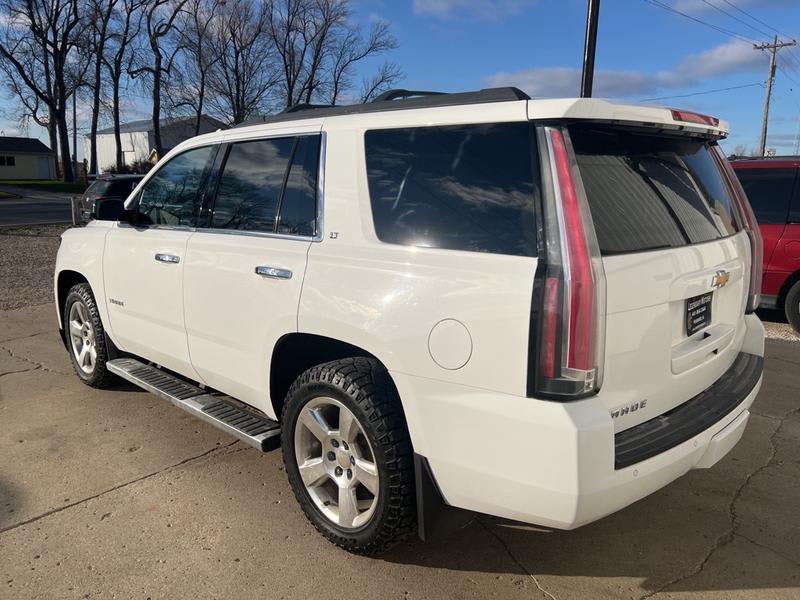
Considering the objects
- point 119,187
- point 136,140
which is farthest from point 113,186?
point 136,140

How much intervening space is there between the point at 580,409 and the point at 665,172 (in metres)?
1.20

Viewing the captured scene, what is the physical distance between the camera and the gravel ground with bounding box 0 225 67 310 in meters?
8.52

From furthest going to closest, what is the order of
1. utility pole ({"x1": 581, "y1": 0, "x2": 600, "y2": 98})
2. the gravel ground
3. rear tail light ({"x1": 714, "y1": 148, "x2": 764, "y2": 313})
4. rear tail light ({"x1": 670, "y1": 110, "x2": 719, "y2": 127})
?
1. the gravel ground
2. utility pole ({"x1": 581, "y1": 0, "x2": 600, "y2": 98})
3. rear tail light ({"x1": 714, "y1": 148, "x2": 764, "y2": 313})
4. rear tail light ({"x1": 670, "y1": 110, "x2": 719, "y2": 127})

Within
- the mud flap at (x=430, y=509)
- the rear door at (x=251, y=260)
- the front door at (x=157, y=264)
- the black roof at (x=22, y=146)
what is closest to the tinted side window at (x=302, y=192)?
the rear door at (x=251, y=260)

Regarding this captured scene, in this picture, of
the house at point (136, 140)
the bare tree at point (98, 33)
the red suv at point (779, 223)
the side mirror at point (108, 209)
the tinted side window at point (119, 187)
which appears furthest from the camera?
the house at point (136, 140)

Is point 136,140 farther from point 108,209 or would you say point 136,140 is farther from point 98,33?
point 108,209

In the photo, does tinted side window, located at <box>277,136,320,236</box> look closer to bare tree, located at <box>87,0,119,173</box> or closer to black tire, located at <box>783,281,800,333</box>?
black tire, located at <box>783,281,800,333</box>

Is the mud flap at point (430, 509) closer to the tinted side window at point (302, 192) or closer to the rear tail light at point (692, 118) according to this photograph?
the tinted side window at point (302, 192)

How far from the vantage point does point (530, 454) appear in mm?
2150

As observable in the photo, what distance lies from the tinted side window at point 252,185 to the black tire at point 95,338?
161cm

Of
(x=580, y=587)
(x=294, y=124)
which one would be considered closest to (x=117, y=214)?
(x=294, y=124)

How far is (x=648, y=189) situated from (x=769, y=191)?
556 centimetres

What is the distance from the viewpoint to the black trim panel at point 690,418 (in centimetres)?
228

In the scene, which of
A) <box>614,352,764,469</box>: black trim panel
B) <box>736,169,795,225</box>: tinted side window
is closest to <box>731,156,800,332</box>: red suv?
<box>736,169,795,225</box>: tinted side window
